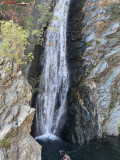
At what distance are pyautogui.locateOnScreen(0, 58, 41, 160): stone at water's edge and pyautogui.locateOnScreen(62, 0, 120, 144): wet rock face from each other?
7.13m

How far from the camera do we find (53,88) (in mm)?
21250

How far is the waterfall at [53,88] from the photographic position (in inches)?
786

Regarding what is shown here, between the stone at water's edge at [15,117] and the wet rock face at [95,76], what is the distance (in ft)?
23.4

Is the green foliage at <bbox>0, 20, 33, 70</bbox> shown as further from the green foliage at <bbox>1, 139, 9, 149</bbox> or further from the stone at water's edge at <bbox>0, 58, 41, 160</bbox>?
the green foliage at <bbox>1, 139, 9, 149</bbox>

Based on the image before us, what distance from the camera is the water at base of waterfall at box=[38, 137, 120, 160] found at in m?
14.7

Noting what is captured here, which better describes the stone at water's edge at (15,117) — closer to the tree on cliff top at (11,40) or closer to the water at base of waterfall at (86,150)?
the tree on cliff top at (11,40)

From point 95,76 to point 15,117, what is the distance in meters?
10.9

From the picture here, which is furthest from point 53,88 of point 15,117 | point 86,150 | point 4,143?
point 4,143

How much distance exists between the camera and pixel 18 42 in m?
14.5

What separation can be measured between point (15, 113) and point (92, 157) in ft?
26.9

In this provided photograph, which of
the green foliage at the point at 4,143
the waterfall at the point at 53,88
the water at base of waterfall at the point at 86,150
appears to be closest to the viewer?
the green foliage at the point at 4,143

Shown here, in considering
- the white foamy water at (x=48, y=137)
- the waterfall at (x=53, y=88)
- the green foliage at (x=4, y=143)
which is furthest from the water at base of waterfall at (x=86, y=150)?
→ the green foliage at (x=4, y=143)

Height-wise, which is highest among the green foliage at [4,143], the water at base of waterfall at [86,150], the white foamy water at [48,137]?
the green foliage at [4,143]

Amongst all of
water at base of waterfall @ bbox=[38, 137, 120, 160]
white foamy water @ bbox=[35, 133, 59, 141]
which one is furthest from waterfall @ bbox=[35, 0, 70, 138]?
water at base of waterfall @ bbox=[38, 137, 120, 160]
